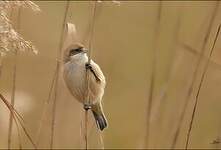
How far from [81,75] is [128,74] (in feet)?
5.29

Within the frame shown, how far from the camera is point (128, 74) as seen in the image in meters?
4.30

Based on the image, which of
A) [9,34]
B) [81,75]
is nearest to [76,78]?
[81,75]

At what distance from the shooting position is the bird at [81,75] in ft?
8.85

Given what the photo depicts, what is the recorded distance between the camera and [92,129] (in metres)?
3.10

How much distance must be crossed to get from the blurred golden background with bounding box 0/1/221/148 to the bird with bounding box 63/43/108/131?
5.1 inches

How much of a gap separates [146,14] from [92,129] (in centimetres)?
191

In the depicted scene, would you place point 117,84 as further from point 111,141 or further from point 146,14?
point 146,14

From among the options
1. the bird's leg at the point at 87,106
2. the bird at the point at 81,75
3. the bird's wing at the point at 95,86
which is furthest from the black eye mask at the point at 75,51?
the bird's leg at the point at 87,106

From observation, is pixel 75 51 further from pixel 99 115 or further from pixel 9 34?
pixel 9 34

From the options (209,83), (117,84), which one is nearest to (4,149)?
(209,83)

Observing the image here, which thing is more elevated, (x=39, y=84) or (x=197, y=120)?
(x=39, y=84)

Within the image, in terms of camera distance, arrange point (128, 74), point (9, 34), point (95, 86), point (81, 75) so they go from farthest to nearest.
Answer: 1. point (128, 74)
2. point (95, 86)
3. point (81, 75)
4. point (9, 34)

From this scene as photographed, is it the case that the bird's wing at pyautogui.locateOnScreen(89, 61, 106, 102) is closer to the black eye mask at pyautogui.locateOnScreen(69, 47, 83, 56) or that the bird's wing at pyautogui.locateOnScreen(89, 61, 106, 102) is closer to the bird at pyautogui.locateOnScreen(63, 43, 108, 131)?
the bird at pyautogui.locateOnScreen(63, 43, 108, 131)

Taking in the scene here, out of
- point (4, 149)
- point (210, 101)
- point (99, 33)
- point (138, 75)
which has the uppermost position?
point (99, 33)
